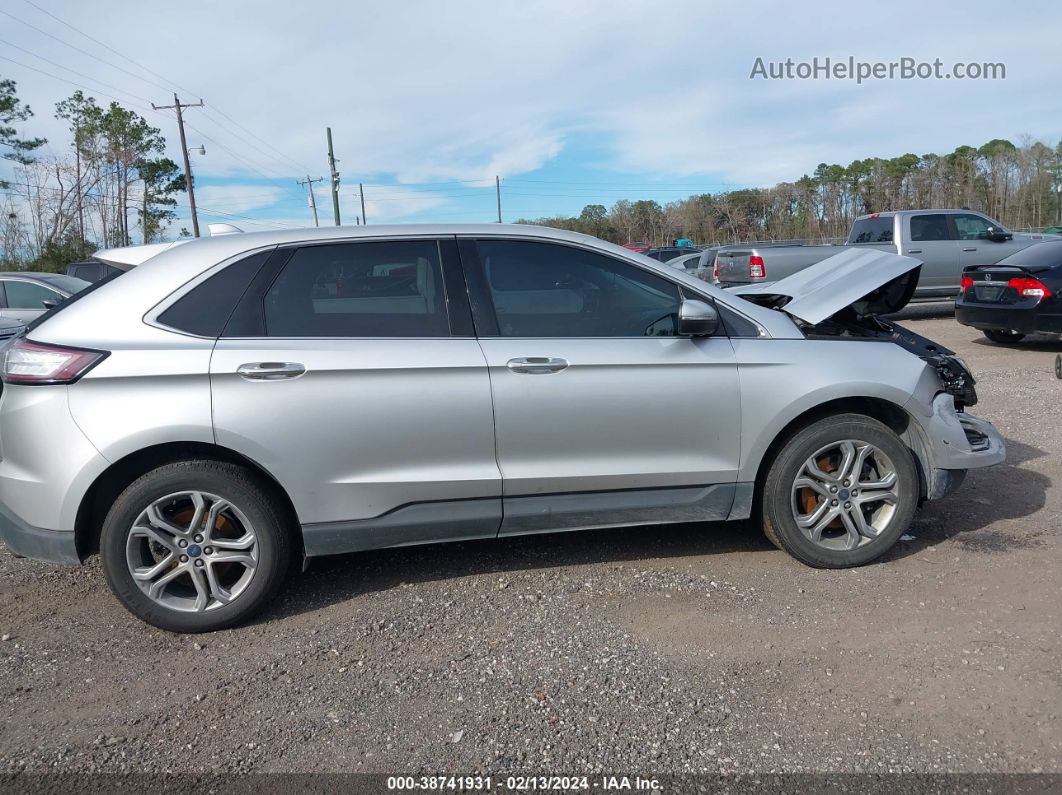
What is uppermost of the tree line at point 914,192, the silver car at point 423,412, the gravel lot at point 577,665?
the tree line at point 914,192

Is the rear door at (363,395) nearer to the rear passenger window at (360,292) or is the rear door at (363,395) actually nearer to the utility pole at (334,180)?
the rear passenger window at (360,292)

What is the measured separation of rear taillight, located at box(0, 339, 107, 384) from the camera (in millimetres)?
3285

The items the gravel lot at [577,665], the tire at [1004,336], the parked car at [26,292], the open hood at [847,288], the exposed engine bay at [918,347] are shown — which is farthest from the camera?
the parked car at [26,292]

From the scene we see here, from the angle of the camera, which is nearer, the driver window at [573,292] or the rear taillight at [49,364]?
the rear taillight at [49,364]

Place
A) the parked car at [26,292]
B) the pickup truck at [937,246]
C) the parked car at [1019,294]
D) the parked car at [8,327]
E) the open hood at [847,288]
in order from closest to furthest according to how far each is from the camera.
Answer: the open hood at [847,288] < the parked car at [1019,294] < the parked car at [8,327] < the parked car at [26,292] < the pickup truck at [937,246]

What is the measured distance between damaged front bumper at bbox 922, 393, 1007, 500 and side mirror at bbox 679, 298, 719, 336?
4.11ft

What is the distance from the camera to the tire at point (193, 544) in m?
3.35

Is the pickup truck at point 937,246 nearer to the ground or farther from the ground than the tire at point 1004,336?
farther from the ground

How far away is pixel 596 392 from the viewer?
3.62 metres

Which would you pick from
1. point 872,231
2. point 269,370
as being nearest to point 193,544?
point 269,370

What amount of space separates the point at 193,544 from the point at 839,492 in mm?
3042

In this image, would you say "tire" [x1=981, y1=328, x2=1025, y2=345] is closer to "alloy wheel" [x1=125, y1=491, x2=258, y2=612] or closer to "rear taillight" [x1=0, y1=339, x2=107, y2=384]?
"alloy wheel" [x1=125, y1=491, x2=258, y2=612]

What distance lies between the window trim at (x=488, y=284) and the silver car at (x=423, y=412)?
1cm

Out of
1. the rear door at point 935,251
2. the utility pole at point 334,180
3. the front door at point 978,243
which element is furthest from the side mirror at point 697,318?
the utility pole at point 334,180
